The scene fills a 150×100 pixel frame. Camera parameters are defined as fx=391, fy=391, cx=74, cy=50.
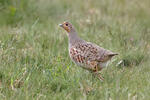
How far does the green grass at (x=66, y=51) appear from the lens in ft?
16.8

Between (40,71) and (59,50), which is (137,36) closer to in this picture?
(59,50)

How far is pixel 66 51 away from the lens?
714 centimetres

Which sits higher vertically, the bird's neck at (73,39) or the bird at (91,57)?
the bird's neck at (73,39)

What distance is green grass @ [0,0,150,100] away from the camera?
512 centimetres

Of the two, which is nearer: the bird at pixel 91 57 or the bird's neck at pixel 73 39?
the bird at pixel 91 57

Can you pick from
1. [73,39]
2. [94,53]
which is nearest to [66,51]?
[73,39]

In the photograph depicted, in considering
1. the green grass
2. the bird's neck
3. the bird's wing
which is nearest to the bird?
the bird's wing

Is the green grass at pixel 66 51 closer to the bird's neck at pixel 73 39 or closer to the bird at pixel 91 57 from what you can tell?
the bird at pixel 91 57

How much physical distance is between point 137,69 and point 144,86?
760 millimetres

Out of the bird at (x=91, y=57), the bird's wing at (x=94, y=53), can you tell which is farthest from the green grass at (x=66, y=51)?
the bird's wing at (x=94, y=53)

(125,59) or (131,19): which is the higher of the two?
(131,19)

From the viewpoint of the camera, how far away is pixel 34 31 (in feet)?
26.6

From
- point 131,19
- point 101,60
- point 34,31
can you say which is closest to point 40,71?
point 101,60

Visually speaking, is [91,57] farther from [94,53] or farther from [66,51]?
[66,51]
